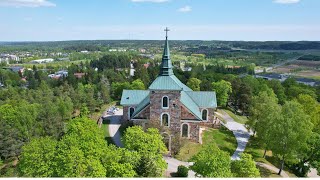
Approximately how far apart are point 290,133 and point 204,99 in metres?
18.2

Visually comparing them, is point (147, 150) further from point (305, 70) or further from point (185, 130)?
point (305, 70)

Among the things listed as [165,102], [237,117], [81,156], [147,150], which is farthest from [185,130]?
[237,117]

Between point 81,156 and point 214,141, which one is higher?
point 81,156

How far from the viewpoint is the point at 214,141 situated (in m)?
41.8

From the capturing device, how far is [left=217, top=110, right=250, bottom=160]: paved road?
1569 inches

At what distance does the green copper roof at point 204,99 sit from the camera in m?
46.9

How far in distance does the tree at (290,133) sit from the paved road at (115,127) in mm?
19114

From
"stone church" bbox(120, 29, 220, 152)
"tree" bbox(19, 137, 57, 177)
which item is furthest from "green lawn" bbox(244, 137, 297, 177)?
"tree" bbox(19, 137, 57, 177)

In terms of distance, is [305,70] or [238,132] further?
[305,70]

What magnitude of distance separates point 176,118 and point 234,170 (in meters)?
15.2

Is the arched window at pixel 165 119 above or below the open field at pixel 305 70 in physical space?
above

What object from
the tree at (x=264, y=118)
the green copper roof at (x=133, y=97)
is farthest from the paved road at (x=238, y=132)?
the green copper roof at (x=133, y=97)

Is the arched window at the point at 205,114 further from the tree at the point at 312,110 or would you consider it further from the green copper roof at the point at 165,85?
the tree at the point at 312,110

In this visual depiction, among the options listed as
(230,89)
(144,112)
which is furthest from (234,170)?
(230,89)
